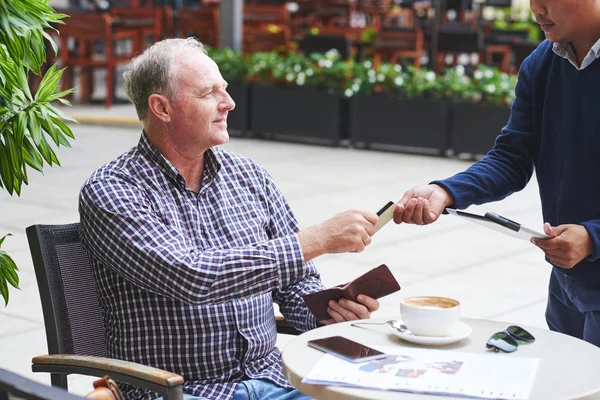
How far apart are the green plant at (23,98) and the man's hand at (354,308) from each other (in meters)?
0.86

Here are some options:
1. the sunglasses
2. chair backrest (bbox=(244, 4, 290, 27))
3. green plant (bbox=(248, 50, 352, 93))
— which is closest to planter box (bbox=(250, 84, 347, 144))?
green plant (bbox=(248, 50, 352, 93))

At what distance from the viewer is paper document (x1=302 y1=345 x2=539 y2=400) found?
6.56 ft

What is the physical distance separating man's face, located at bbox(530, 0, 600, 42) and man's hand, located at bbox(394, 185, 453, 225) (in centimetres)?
51

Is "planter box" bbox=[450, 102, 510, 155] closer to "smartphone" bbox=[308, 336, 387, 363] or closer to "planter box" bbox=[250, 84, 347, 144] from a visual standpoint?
"planter box" bbox=[250, 84, 347, 144]

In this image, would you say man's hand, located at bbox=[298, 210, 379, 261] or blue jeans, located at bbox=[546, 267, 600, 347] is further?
blue jeans, located at bbox=[546, 267, 600, 347]

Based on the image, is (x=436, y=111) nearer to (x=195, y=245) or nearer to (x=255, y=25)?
(x=255, y=25)

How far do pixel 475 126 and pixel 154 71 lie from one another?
25.5 ft

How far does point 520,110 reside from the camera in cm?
291

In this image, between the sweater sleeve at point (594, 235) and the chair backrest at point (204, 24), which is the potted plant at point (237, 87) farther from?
the sweater sleeve at point (594, 235)

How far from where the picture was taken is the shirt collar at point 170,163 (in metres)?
2.67

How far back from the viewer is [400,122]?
35.5 ft

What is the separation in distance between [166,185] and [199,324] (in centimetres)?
37

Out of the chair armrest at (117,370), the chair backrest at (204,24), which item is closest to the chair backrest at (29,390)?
the chair armrest at (117,370)

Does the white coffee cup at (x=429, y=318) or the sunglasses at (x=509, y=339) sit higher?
the white coffee cup at (x=429, y=318)
